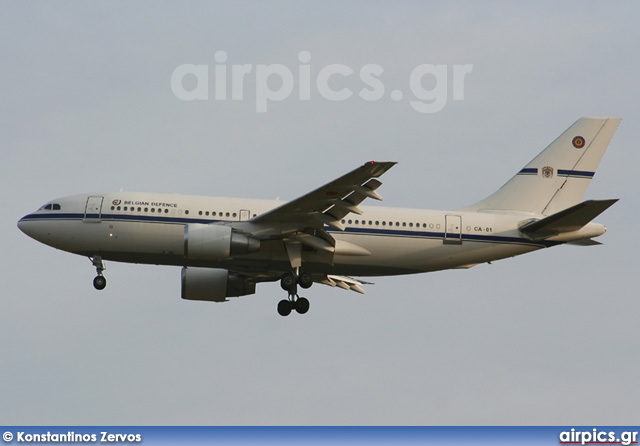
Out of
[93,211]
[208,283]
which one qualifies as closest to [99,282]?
[93,211]

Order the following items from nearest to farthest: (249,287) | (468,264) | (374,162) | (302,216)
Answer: (374,162)
(302,216)
(468,264)
(249,287)

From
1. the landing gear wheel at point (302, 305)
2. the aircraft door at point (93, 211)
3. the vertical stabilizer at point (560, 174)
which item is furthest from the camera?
the vertical stabilizer at point (560, 174)

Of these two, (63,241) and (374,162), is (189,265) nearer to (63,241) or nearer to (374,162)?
(63,241)

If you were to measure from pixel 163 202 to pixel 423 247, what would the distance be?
9.29 meters

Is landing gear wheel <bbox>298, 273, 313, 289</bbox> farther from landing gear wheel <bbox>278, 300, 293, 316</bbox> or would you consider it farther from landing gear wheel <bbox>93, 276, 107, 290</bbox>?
landing gear wheel <bbox>93, 276, 107, 290</bbox>

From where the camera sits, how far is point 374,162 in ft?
110

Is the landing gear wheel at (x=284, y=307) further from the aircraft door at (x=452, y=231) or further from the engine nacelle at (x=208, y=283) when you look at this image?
the aircraft door at (x=452, y=231)

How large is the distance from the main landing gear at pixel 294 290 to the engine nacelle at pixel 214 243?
7.56ft

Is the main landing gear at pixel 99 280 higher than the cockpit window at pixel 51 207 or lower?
lower

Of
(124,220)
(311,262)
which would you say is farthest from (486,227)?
(124,220)

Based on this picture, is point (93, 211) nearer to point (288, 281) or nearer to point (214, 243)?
point (214, 243)

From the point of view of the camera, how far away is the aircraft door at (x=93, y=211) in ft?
125

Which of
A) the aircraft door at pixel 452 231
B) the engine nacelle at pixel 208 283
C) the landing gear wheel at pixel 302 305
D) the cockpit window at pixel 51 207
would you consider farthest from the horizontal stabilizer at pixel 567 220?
the cockpit window at pixel 51 207

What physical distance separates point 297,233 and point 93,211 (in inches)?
283
